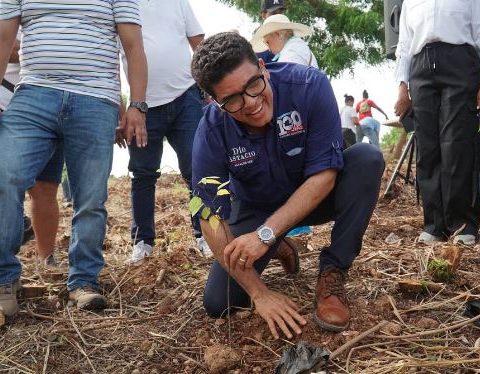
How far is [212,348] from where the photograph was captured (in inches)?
87.4

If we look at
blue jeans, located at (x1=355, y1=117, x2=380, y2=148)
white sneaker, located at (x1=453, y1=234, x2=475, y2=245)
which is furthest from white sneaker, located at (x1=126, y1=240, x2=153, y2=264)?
blue jeans, located at (x1=355, y1=117, x2=380, y2=148)

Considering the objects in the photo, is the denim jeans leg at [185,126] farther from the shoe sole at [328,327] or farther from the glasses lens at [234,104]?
the shoe sole at [328,327]

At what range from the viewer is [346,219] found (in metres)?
2.50

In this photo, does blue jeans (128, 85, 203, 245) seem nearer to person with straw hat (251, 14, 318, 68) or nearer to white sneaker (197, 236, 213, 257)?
white sneaker (197, 236, 213, 257)

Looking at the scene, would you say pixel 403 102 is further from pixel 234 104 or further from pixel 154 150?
pixel 234 104

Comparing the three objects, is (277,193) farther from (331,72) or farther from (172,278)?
(331,72)

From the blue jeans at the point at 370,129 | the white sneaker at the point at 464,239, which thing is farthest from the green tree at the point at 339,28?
the white sneaker at the point at 464,239

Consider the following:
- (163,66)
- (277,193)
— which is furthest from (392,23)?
(277,193)

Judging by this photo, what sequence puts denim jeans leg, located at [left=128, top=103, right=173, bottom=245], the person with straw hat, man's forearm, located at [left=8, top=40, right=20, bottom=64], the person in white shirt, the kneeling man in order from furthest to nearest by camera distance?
the person with straw hat, the person in white shirt, denim jeans leg, located at [left=128, top=103, right=173, bottom=245], man's forearm, located at [left=8, top=40, right=20, bottom=64], the kneeling man

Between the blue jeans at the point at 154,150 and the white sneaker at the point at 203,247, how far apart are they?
0.29m

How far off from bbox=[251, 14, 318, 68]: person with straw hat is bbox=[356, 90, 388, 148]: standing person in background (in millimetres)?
5707

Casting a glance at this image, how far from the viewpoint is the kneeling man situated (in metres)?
2.24

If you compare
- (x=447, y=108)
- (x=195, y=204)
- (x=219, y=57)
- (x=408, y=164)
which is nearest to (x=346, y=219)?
(x=195, y=204)

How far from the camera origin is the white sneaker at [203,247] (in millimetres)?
3527
